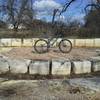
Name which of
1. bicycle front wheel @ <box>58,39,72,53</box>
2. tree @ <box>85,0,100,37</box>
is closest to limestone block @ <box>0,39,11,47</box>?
bicycle front wheel @ <box>58,39,72,53</box>

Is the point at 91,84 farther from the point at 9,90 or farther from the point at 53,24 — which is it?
the point at 53,24

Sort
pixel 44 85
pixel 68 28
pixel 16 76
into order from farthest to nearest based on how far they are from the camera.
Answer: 1. pixel 68 28
2. pixel 16 76
3. pixel 44 85

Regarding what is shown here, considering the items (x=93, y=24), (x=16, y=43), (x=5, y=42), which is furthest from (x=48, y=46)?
(x=93, y=24)

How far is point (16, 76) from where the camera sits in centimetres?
930

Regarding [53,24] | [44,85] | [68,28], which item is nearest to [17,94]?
[44,85]

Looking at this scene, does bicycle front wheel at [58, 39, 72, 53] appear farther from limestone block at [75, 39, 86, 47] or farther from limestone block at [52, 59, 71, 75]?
Answer: limestone block at [52, 59, 71, 75]

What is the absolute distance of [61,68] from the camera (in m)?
9.49

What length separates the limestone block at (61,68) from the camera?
371 inches

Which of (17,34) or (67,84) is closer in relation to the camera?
(67,84)

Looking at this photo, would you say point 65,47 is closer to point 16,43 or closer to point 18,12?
point 16,43

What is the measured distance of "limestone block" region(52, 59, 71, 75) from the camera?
371 inches

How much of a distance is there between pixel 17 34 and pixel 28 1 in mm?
6968

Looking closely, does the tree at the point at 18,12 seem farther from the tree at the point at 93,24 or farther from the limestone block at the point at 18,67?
the limestone block at the point at 18,67

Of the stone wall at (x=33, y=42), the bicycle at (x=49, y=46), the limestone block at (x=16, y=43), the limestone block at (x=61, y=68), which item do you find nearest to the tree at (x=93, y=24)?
the stone wall at (x=33, y=42)
